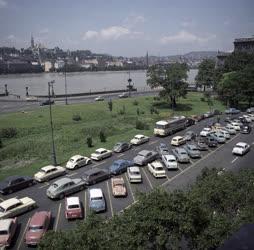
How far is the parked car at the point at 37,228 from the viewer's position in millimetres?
22812

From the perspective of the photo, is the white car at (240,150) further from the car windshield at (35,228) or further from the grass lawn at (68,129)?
the car windshield at (35,228)

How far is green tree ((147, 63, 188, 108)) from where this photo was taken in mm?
76250

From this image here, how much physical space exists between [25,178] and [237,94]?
194ft

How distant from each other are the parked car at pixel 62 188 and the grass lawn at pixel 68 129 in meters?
7.91

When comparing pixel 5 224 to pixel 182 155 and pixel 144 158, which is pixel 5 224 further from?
pixel 182 155

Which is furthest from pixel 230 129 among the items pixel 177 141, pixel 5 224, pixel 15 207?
pixel 5 224

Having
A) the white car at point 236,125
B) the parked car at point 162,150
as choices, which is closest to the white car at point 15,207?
the parked car at point 162,150

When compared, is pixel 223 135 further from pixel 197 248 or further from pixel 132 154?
pixel 197 248

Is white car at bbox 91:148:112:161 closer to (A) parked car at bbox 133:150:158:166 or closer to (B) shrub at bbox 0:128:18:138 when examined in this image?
(A) parked car at bbox 133:150:158:166

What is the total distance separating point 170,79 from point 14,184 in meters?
50.6

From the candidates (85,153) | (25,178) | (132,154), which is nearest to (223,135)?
(132,154)

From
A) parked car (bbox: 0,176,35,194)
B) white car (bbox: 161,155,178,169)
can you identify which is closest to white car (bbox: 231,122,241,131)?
white car (bbox: 161,155,178,169)

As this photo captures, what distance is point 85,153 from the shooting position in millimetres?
44781

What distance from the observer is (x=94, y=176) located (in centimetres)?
3419
